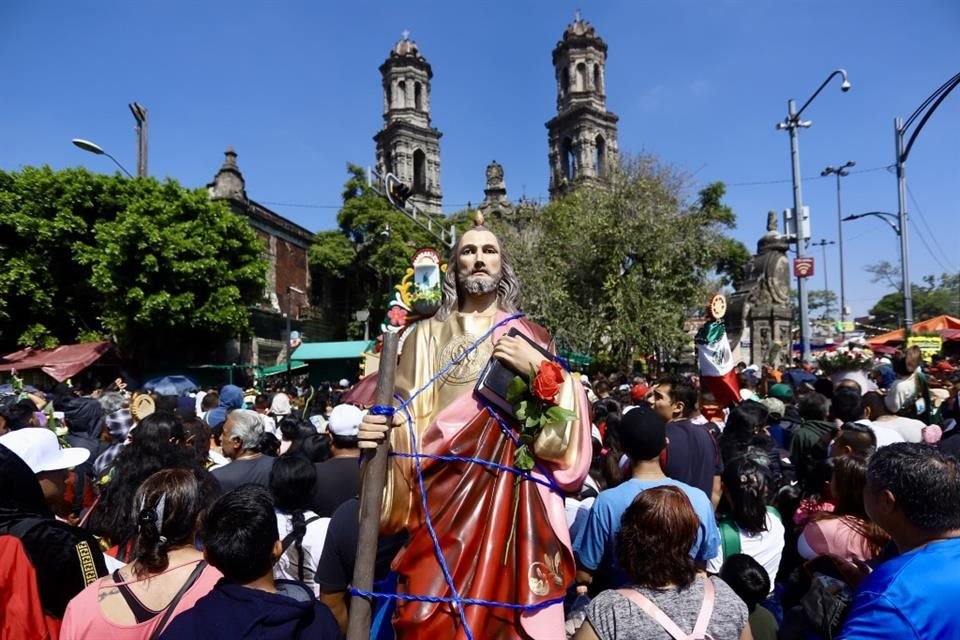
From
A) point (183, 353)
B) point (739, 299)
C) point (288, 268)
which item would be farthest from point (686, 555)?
point (288, 268)

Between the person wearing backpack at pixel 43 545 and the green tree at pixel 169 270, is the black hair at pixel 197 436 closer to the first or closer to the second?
the person wearing backpack at pixel 43 545

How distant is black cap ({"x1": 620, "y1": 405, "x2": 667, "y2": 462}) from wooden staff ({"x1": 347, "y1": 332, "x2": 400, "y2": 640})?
142cm

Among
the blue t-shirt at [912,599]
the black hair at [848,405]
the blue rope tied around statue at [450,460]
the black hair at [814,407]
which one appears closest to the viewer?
the blue t-shirt at [912,599]

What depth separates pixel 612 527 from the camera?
3.18 m

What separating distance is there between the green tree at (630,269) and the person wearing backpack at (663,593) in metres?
17.8

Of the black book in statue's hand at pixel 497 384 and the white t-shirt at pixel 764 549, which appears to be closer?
the black book in statue's hand at pixel 497 384

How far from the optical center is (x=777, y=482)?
461 cm

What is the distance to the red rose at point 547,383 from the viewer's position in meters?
2.73

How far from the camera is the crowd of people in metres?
1.99

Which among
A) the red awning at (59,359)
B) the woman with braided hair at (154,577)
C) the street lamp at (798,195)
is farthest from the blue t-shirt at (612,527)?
the red awning at (59,359)

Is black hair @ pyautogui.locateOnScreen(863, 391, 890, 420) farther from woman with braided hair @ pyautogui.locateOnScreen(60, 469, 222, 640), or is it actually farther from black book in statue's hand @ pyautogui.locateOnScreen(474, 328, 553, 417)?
woman with braided hair @ pyautogui.locateOnScreen(60, 469, 222, 640)

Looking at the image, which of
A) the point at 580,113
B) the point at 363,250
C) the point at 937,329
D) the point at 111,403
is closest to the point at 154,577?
the point at 111,403

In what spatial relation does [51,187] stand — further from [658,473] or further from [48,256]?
[658,473]

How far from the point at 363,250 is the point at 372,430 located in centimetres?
3607
